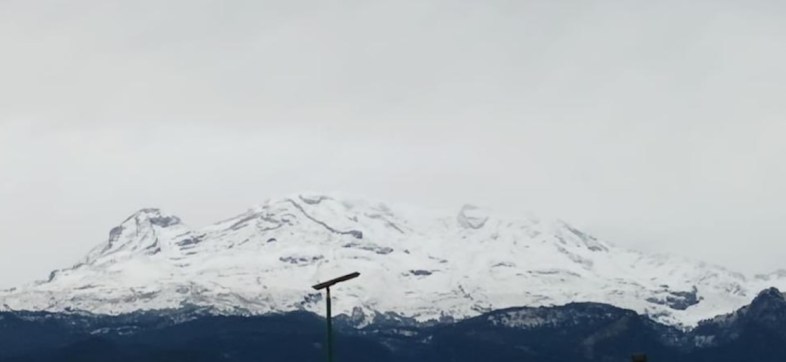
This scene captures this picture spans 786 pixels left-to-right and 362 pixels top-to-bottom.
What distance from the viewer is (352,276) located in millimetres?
136625

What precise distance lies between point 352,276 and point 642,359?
20.2 m

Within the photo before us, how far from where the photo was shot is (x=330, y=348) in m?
131

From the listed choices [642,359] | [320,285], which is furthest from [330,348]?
[642,359]

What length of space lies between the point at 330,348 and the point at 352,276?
7352 mm

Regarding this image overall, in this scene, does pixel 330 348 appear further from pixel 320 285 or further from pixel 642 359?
pixel 642 359

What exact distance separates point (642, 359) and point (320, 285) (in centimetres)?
2215

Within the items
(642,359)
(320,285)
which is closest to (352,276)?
(320,285)

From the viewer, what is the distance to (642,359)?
134500 millimetres

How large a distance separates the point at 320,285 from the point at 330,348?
704cm

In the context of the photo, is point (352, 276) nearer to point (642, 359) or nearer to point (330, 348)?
point (330, 348)

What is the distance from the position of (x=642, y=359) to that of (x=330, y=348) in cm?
2099

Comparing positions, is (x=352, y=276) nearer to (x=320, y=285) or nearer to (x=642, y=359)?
(x=320, y=285)
